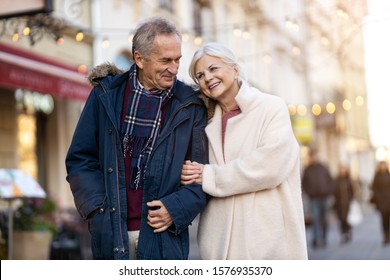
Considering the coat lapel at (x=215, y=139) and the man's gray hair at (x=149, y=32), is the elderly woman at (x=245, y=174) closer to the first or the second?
the coat lapel at (x=215, y=139)

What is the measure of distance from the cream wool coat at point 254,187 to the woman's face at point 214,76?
0.08 m

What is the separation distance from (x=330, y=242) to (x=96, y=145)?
11.1 meters

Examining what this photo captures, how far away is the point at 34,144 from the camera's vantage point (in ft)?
38.2

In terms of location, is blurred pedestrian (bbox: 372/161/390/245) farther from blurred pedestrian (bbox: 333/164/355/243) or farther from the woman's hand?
the woman's hand

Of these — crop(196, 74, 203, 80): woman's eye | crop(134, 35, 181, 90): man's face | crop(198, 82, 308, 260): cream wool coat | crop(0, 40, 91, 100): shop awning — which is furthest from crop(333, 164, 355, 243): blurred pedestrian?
crop(134, 35, 181, 90): man's face

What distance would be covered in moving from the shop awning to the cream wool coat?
5.09 meters

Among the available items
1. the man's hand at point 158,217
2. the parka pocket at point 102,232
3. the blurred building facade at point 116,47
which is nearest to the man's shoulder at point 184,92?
the man's hand at point 158,217

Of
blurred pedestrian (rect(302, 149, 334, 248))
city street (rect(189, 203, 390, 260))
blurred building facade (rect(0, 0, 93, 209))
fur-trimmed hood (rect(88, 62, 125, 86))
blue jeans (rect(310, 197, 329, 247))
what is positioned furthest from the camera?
blurred pedestrian (rect(302, 149, 334, 248))

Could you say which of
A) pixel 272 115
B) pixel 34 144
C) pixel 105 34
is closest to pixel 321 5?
pixel 105 34

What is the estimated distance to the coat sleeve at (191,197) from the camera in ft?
9.80

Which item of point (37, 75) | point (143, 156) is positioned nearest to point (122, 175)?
point (143, 156)

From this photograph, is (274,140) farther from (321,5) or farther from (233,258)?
(321,5)

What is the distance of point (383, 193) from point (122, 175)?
1122 cm

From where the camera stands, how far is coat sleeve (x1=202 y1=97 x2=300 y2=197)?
3.02 meters
